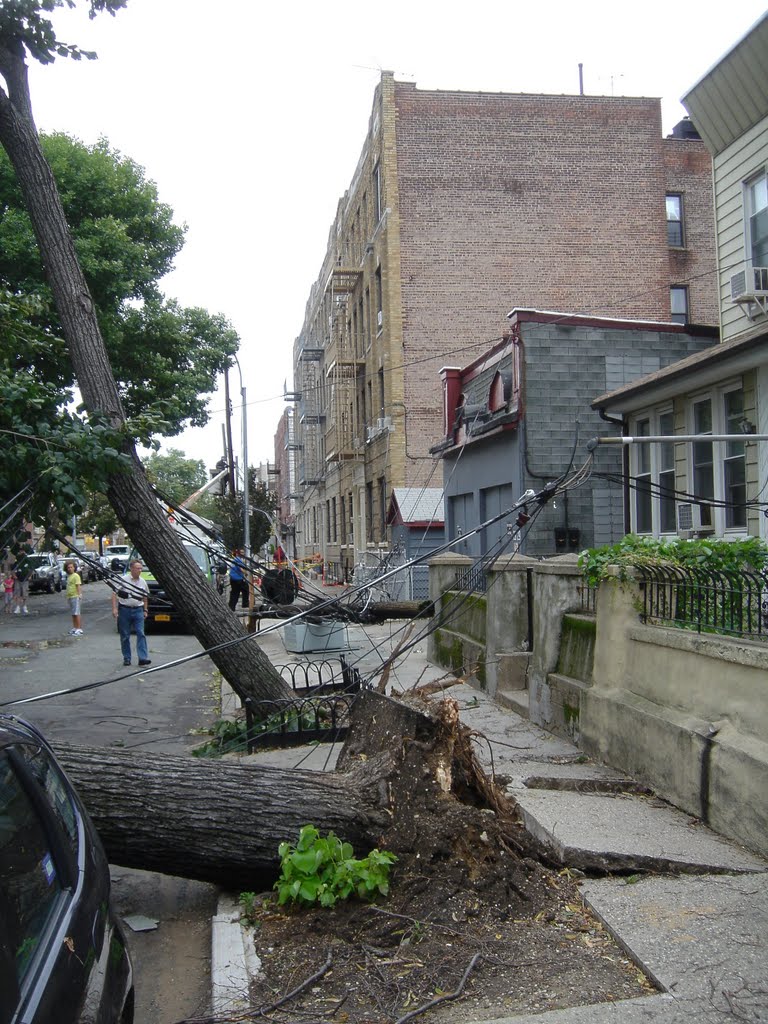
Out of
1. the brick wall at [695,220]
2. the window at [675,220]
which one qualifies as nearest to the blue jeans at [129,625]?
the brick wall at [695,220]

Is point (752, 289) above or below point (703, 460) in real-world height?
above

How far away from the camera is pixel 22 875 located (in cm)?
279

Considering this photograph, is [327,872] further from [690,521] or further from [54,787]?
[690,521]

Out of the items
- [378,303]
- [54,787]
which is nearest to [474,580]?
[54,787]

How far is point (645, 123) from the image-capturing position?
2769 centimetres

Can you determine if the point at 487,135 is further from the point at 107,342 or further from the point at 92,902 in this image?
the point at 92,902

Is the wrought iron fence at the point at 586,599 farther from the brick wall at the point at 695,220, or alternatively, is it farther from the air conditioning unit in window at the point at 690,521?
the brick wall at the point at 695,220

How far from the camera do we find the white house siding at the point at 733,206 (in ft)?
44.4

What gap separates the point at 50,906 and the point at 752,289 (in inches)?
508

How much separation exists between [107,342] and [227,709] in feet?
46.3

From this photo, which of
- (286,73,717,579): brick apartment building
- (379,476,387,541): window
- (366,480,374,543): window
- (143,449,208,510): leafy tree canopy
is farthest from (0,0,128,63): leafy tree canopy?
(143,449,208,510): leafy tree canopy

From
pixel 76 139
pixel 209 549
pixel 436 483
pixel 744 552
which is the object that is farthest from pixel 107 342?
pixel 744 552

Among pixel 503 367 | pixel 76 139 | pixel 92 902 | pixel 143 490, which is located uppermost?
pixel 76 139

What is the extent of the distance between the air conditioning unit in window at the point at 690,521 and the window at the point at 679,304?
16.2 meters
